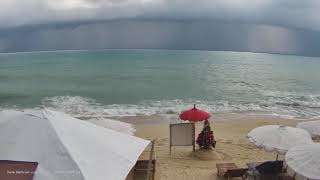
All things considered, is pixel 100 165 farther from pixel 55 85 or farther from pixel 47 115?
pixel 55 85

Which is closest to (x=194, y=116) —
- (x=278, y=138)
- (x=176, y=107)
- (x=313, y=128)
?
(x=278, y=138)

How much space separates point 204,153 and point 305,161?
5.87 meters

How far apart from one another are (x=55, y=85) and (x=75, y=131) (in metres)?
43.5

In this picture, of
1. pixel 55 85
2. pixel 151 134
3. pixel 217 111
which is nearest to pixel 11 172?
pixel 151 134

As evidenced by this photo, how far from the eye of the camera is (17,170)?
6246 millimetres

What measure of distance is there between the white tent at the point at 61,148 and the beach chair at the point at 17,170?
3.3 inches

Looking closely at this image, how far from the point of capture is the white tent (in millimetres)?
6168

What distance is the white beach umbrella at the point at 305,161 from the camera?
7.80m

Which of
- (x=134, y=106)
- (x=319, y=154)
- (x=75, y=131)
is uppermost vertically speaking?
(x=75, y=131)

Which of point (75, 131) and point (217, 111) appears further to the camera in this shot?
point (217, 111)

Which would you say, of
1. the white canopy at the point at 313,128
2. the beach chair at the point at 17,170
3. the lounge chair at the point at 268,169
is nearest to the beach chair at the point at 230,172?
the lounge chair at the point at 268,169

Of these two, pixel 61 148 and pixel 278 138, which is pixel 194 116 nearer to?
pixel 278 138

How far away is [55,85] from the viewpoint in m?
49.1

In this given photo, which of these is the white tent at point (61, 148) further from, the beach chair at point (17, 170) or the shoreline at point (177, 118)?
the shoreline at point (177, 118)
